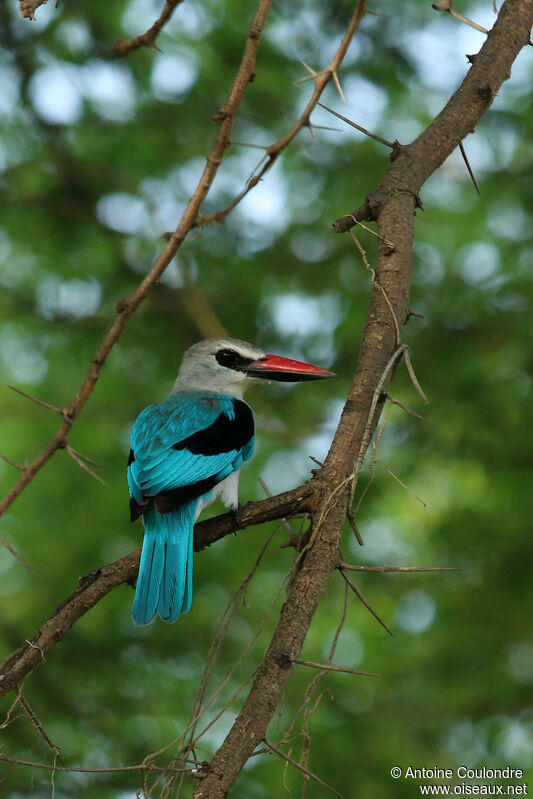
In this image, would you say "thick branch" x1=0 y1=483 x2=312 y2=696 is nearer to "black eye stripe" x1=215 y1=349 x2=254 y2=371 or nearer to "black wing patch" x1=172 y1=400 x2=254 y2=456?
"black wing patch" x1=172 y1=400 x2=254 y2=456

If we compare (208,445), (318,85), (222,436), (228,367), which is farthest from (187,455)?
(318,85)

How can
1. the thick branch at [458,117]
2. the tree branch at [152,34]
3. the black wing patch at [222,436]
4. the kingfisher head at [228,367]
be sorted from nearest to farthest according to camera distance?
the thick branch at [458,117]
the tree branch at [152,34]
the black wing patch at [222,436]
the kingfisher head at [228,367]

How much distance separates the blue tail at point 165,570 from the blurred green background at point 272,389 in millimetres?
1647

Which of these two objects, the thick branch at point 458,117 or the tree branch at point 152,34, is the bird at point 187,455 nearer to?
the thick branch at point 458,117

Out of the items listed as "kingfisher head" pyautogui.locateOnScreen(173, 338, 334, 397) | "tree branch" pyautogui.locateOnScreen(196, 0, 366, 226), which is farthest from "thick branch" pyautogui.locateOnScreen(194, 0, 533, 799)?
"kingfisher head" pyautogui.locateOnScreen(173, 338, 334, 397)

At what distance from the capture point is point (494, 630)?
4984mm

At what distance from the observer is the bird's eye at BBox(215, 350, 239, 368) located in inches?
182

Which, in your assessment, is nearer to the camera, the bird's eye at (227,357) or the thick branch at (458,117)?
the thick branch at (458,117)

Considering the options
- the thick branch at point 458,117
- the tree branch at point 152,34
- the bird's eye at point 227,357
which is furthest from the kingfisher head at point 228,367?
the tree branch at point 152,34

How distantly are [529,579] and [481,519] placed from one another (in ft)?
1.40

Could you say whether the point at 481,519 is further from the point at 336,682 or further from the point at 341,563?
the point at 341,563

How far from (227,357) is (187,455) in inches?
38.7

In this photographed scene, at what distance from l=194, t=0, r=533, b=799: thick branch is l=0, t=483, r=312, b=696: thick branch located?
80mm

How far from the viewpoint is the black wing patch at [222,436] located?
3.86m
